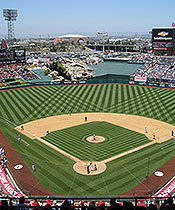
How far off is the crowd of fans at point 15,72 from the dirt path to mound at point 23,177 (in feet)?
141

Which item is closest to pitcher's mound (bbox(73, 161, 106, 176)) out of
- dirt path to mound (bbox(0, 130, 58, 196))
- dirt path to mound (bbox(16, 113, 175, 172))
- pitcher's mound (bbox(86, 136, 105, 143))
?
dirt path to mound (bbox(0, 130, 58, 196))

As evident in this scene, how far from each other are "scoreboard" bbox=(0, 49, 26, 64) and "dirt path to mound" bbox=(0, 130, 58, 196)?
47.5 m

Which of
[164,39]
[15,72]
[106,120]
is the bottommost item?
[106,120]

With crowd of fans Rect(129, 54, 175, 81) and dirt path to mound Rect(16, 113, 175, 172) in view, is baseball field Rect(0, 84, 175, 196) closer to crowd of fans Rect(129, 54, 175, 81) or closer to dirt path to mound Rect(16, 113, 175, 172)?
dirt path to mound Rect(16, 113, 175, 172)

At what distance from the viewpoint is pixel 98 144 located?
3378cm

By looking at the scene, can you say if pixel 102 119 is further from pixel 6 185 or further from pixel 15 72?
pixel 15 72

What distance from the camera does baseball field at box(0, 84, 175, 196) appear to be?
981 inches

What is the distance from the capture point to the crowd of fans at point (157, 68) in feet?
232

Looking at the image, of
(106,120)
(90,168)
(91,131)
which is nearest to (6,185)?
(90,168)

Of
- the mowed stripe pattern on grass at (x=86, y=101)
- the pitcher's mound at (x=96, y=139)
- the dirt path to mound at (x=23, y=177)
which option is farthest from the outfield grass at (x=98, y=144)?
the mowed stripe pattern on grass at (x=86, y=101)

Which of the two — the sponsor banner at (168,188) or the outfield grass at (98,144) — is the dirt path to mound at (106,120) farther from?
the sponsor banner at (168,188)

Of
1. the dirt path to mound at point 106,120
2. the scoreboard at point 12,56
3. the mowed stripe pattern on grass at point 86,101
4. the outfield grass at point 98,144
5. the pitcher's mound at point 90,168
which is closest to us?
the pitcher's mound at point 90,168

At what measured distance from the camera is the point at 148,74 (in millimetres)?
73938

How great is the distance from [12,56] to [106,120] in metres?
44.1
